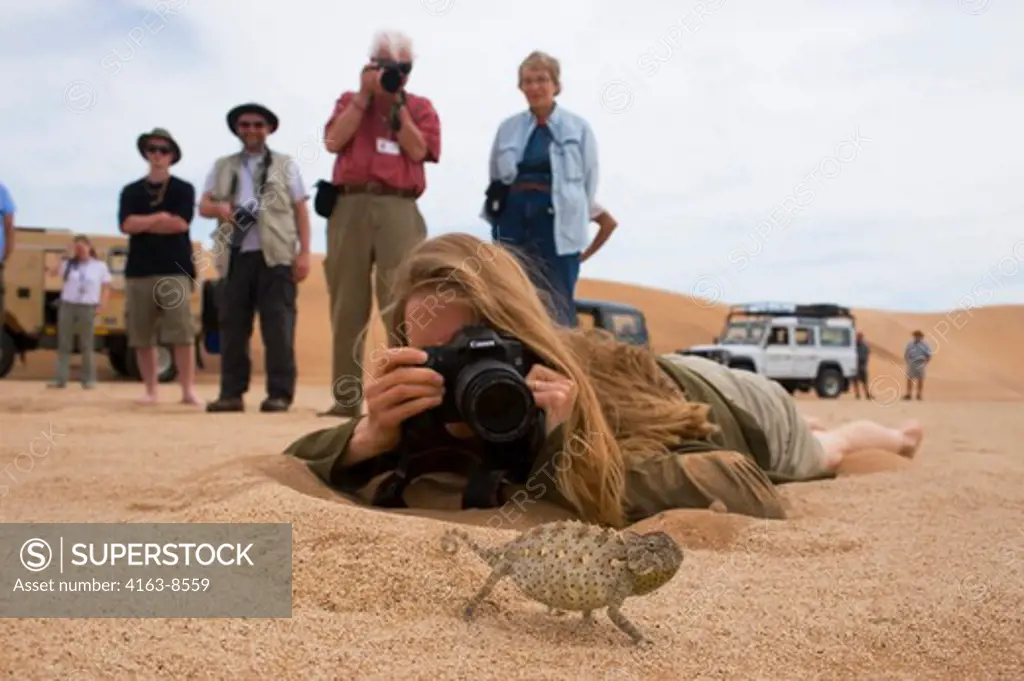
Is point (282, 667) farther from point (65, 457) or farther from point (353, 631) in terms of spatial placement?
point (65, 457)

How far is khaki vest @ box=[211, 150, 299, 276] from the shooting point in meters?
5.71

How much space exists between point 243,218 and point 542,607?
4.39 meters

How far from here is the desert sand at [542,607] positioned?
1.49 metres

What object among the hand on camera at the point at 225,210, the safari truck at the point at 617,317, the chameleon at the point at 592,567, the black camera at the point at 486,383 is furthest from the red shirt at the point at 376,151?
the safari truck at the point at 617,317

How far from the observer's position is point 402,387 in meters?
2.42

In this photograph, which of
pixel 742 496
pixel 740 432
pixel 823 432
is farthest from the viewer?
pixel 823 432

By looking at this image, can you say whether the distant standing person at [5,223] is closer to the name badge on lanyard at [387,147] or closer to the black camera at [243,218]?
the black camera at [243,218]

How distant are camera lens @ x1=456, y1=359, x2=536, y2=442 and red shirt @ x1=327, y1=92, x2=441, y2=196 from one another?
10.1ft

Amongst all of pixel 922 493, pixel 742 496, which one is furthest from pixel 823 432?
pixel 742 496

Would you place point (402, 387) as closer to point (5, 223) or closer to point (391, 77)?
point (391, 77)

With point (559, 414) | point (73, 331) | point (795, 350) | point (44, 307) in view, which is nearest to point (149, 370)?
point (73, 331)

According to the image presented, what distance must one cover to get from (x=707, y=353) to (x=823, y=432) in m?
11.8

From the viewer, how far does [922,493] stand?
335cm

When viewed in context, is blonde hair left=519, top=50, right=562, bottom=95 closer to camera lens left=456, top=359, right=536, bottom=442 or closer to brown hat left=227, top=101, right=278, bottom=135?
brown hat left=227, top=101, right=278, bottom=135
